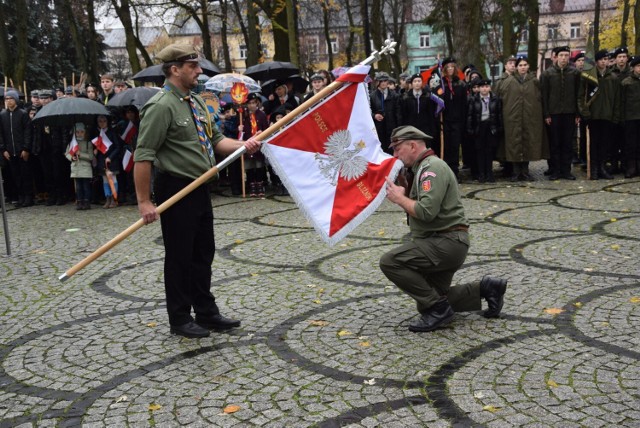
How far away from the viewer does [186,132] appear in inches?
217

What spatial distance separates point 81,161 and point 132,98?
5.81 feet

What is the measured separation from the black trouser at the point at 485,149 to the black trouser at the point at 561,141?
120 centimetres

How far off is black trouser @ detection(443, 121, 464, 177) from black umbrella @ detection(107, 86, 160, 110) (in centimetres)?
603

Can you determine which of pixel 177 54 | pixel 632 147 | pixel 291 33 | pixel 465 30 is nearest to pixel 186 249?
pixel 177 54

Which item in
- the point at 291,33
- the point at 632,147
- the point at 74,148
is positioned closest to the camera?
the point at 74,148

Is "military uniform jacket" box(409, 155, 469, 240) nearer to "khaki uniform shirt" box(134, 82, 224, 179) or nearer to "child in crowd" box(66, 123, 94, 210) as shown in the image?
"khaki uniform shirt" box(134, 82, 224, 179)

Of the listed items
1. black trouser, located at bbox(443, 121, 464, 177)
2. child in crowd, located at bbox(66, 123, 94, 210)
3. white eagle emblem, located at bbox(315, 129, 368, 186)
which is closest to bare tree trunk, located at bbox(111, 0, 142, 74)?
child in crowd, located at bbox(66, 123, 94, 210)

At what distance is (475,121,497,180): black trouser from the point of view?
14.5 meters

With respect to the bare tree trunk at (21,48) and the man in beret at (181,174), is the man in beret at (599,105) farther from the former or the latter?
the bare tree trunk at (21,48)

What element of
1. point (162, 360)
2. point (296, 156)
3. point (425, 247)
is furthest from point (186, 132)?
point (425, 247)

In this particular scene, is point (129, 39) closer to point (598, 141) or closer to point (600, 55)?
point (600, 55)

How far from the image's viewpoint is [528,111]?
14461mm

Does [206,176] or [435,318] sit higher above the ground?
[206,176]

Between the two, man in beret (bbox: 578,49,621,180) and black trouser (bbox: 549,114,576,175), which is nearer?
man in beret (bbox: 578,49,621,180)
